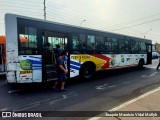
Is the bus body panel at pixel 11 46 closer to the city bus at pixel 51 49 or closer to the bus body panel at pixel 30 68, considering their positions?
the city bus at pixel 51 49

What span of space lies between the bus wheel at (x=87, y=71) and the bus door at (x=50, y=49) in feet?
6.58

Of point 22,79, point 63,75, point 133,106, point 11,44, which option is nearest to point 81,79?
point 63,75

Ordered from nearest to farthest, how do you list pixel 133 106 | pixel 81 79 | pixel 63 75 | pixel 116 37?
pixel 133 106 → pixel 63 75 → pixel 81 79 → pixel 116 37

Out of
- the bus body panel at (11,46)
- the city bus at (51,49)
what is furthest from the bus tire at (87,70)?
the bus body panel at (11,46)

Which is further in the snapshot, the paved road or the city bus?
the city bus

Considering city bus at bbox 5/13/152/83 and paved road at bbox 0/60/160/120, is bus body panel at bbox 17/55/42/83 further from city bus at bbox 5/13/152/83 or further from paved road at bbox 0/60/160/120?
paved road at bbox 0/60/160/120

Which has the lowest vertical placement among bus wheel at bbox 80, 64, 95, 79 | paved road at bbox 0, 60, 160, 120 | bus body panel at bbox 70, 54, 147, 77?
paved road at bbox 0, 60, 160, 120

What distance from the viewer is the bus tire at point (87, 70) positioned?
10.1 meters

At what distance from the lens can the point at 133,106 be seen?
5094 millimetres

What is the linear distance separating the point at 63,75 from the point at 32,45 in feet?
6.46

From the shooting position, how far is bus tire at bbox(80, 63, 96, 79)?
1007 cm

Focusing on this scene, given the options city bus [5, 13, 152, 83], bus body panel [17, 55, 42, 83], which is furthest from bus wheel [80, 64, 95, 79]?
bus body panel [17, 55, 42, 83]

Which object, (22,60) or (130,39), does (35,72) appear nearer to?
(22,60)

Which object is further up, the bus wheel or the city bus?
the city bus
